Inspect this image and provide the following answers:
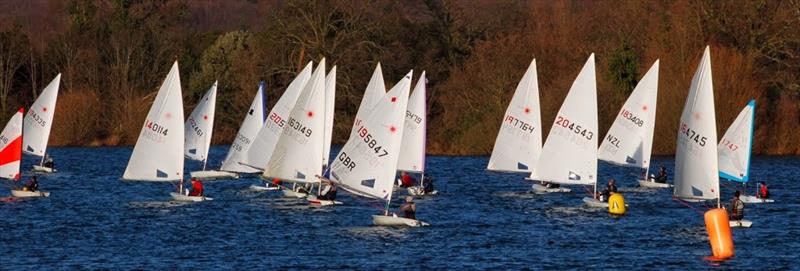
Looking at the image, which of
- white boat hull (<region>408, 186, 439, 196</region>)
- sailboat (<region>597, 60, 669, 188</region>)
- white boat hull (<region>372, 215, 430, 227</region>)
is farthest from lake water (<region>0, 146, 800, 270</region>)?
sailboat (<region>597, 60, 669, 188</region>)

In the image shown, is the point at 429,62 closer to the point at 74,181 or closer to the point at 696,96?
the point at 74,181

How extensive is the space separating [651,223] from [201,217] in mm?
15951

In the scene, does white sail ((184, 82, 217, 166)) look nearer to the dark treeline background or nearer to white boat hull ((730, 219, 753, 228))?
the dark treeline background

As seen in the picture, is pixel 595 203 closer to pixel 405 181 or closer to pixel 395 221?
pixel 405 181

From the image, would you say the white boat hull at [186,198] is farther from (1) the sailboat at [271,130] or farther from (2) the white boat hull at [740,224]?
(2) the white boat hull at [740,224]

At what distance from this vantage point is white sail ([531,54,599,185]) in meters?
61.2

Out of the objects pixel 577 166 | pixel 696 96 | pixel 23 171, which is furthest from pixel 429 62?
pixel 696 96

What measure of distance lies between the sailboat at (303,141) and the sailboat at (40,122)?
22.5m

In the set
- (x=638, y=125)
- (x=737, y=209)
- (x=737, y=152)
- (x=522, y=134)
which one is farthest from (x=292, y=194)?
(x=737, y=209)

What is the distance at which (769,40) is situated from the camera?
102m

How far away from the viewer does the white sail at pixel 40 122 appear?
7838cm

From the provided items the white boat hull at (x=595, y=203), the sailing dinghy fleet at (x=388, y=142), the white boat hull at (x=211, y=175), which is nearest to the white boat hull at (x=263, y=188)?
the sailing dinghy fleet at (x=388, y=142)

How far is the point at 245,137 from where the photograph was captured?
72.9 meters

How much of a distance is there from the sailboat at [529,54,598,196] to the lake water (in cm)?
146
